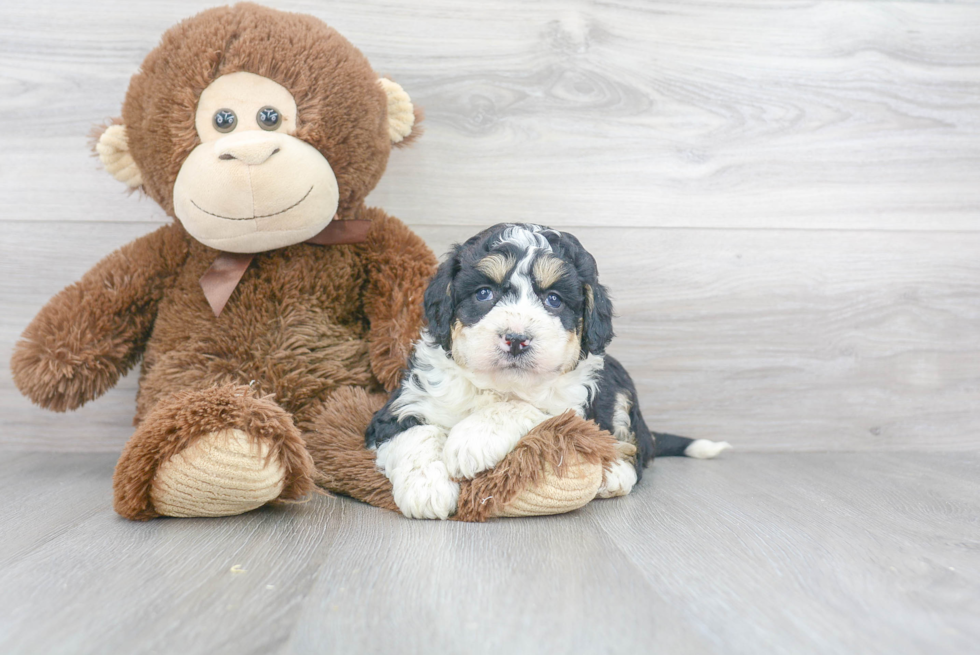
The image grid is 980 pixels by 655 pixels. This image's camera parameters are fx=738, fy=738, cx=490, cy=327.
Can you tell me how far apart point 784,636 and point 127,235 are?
2.10m

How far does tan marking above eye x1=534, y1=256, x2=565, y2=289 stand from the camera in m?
1.58

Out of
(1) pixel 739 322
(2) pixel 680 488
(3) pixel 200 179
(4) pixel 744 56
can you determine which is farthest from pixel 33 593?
(4) pixel 744 56

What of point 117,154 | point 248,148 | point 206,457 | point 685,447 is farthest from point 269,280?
point 685,447

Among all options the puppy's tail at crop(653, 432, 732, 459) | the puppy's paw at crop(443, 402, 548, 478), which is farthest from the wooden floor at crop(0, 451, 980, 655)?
the puppy's tail at crop(653, 432, 732, 459)

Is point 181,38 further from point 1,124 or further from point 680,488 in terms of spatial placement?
point 680,488

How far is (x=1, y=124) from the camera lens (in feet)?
7.32

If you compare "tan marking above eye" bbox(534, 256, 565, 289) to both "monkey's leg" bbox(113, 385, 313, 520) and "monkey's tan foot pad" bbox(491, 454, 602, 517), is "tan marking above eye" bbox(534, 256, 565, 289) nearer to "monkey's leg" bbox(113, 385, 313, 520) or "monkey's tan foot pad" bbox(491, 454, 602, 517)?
"monkey's tan foot pad" bbox(491, 454, 602, 517)

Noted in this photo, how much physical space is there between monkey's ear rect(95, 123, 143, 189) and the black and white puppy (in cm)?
87

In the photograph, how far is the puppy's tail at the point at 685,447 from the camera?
2.31 metres

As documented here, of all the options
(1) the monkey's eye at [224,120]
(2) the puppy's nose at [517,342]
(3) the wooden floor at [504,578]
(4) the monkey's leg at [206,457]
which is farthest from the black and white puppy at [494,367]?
(1) the monkey's eye at [224,120]

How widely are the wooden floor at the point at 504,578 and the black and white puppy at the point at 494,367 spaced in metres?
0.12

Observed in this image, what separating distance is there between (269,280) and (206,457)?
0.62 metres

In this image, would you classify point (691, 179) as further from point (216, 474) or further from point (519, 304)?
point (216, 474)

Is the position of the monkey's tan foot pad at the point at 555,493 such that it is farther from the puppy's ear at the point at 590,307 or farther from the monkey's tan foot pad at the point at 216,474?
the monkey's tan foot pad at the point at 216,474
